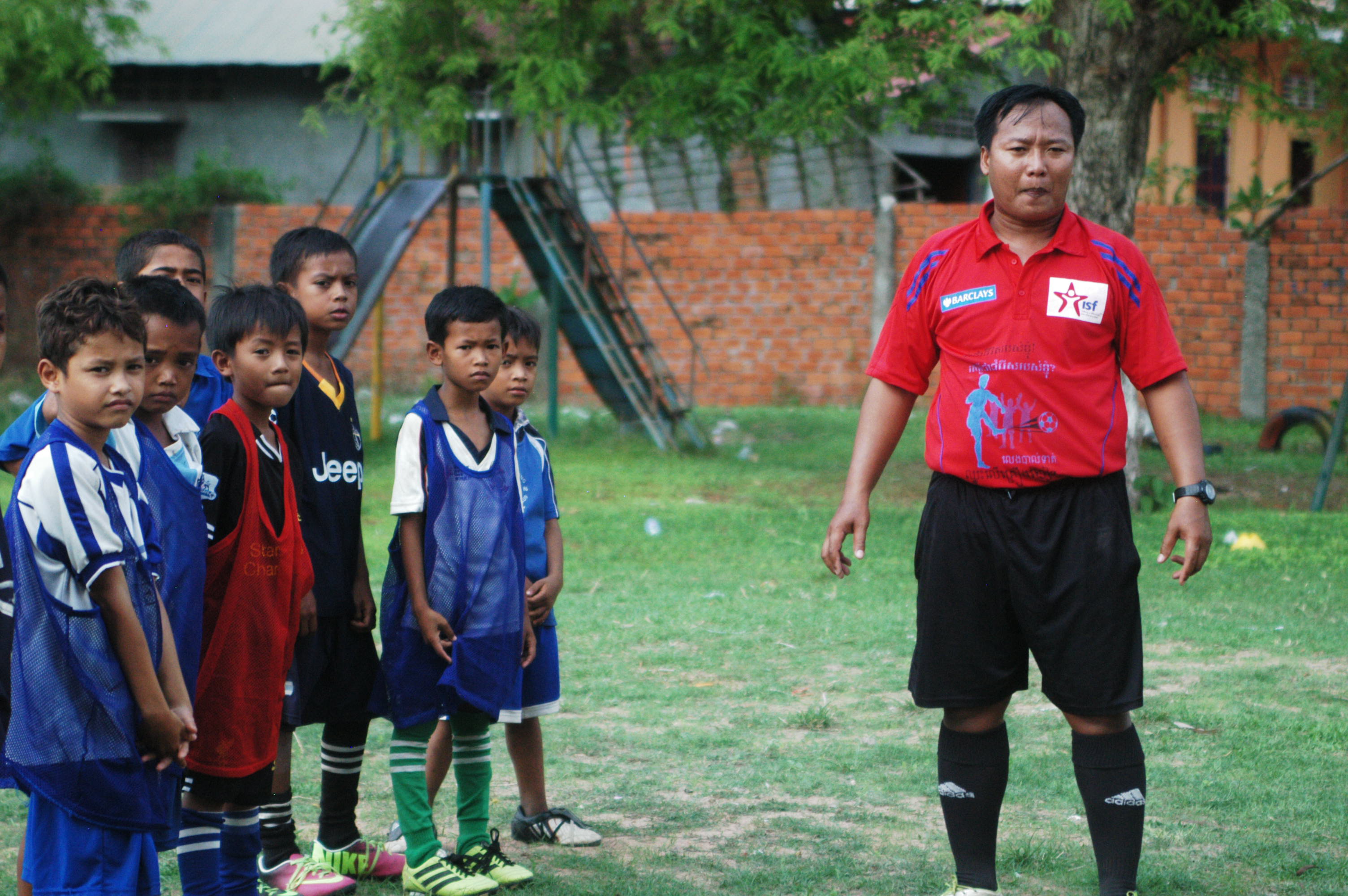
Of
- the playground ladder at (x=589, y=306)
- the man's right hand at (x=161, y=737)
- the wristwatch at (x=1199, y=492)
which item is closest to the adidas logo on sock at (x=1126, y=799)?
the wristwatch at (x=1199, y=492)

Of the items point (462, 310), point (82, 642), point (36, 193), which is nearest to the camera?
point (82, 642)

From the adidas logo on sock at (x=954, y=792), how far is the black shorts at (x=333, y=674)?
4.59ft

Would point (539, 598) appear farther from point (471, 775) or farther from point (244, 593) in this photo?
point (244, 593)

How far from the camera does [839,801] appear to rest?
3939mm

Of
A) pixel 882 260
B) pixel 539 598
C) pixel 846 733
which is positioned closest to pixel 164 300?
pixel 539 598

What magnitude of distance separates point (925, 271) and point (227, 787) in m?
1.91

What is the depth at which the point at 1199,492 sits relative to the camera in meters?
2.97

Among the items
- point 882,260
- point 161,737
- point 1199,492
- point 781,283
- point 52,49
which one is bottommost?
point 161,737

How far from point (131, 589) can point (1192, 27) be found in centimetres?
812

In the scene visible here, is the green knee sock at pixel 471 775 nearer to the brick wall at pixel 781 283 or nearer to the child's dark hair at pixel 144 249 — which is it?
the child's dark hair at pixel 144 249

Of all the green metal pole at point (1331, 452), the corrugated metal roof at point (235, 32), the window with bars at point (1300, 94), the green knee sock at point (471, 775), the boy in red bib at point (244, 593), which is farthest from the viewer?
the corrugated metal roof at point (235, 32)

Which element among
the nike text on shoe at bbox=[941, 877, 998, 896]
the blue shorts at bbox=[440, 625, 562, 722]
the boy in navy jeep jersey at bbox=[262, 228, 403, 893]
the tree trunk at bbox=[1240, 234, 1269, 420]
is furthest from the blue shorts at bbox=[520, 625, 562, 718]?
the tree trunk at bbox=[1240, 234, 1269, 420]

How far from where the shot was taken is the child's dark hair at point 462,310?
3.39 meters

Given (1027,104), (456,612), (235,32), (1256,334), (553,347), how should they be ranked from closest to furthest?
(1027,104) < (456,612) < (553,347) < (1256,334) < (235,32)
